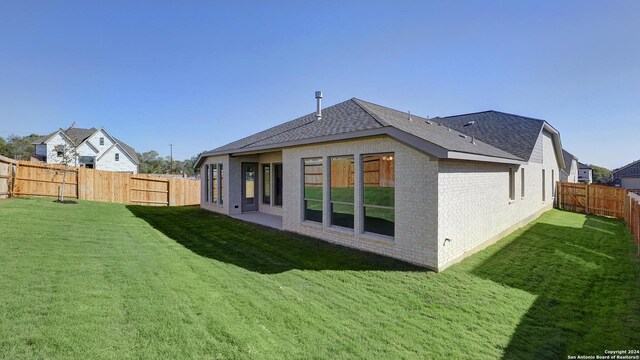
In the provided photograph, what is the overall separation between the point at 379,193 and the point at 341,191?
4.05ft

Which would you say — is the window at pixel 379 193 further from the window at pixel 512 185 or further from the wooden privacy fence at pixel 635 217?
the wooden privacy fence at pixel 635 217

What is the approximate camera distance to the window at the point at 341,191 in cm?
794

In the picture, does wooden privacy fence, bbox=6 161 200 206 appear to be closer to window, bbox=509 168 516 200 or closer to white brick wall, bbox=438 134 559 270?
white brick wall, bbox=438 134 559 270

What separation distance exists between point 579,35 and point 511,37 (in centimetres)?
278

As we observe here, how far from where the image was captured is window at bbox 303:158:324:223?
8805mm

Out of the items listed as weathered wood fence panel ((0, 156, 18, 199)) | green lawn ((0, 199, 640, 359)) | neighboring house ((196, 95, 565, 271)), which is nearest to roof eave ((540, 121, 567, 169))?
neighboring house ((196, 95, 565, 271))

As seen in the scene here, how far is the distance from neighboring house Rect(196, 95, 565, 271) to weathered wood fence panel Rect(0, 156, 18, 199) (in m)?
9.23

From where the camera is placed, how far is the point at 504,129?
1472cm

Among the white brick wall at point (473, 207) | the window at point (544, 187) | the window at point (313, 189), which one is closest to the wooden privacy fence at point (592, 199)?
the window at point (544, 187)

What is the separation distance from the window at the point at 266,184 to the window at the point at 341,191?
5.55 meters

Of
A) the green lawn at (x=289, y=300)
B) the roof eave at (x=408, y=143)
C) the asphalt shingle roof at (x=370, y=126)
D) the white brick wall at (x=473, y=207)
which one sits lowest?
the green lawn at (x=289, y=300)

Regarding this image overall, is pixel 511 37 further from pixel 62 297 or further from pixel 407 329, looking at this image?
pixel 62 297

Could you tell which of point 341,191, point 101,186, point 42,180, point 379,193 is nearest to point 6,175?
point 42,180

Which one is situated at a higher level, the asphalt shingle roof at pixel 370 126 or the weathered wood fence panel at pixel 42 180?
the asphalt shingle roof at pixel 370 126
